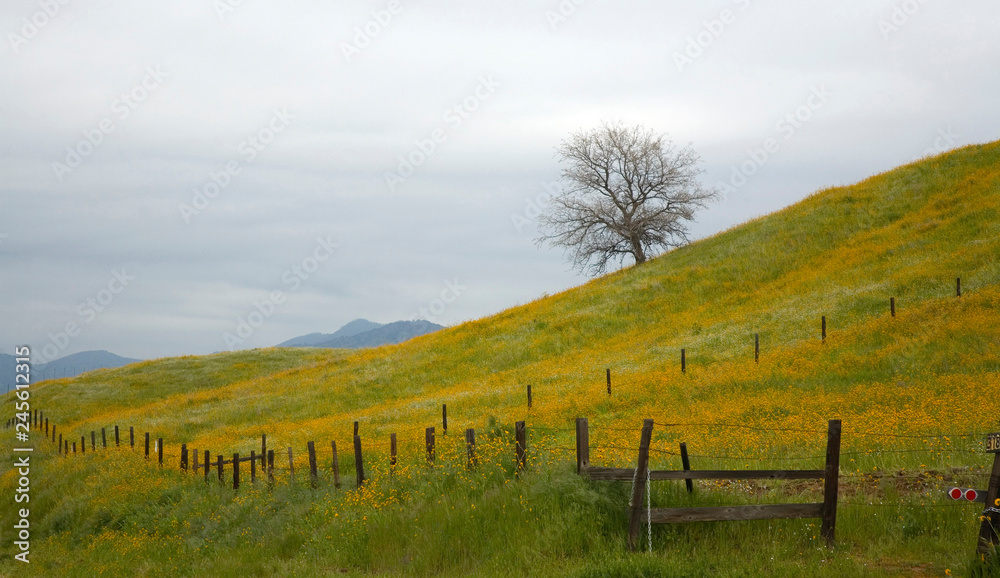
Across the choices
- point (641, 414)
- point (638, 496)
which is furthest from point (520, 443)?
point (641, 414)

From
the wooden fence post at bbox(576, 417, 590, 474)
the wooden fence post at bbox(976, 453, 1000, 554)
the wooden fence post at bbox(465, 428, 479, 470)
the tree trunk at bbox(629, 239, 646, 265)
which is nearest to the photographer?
the wooden fence post at bbox(976, 453, 1000, 554)

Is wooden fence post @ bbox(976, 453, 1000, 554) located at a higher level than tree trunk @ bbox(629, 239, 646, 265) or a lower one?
lower

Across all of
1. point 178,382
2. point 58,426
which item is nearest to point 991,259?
point 58,426

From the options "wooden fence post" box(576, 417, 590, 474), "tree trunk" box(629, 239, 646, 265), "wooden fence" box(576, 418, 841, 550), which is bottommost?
"wooden fence" box(576, 418, 841, 550)

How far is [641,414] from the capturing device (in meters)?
22.6

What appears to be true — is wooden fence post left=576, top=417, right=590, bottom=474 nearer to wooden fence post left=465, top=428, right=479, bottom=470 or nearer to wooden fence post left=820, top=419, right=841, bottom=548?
wooden fence post left=465, top=428, right=479, bottom=470

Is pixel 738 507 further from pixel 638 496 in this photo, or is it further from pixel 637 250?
pixel 637 250

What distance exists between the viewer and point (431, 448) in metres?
15.8

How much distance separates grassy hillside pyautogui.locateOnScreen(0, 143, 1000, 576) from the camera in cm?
1079

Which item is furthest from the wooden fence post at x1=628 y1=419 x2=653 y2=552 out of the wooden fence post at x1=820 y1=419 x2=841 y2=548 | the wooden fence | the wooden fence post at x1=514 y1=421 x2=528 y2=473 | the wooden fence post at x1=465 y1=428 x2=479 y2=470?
Answer: the wooden fence post at x1=465 y1=428 x2=479 y2=470

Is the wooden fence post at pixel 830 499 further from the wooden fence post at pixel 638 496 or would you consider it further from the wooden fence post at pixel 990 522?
the wooden fence post at pixel 638 496

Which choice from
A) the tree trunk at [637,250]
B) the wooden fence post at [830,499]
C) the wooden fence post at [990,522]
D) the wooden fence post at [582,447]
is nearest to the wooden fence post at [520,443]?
the wooden fence post at [582,447]

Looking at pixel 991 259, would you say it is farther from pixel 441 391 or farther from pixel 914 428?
pixel 441 391

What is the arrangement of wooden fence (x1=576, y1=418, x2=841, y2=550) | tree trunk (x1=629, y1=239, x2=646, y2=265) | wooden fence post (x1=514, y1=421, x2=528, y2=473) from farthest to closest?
tree trunk (x1=629, y1=239, x2=646, y2=265), wooden fence post (x1=514, y1=421, x2=528, y2=473), wooden fence (x1=576, y1=418, x2=841, y2=550)
